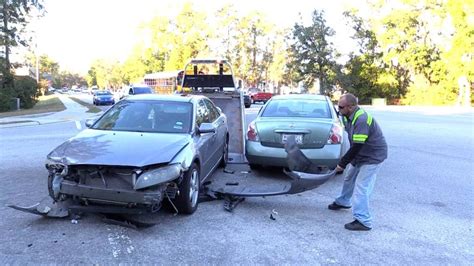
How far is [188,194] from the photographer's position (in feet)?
17.5

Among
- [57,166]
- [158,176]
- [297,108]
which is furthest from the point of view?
[297,108]

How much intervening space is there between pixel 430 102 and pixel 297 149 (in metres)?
44.7

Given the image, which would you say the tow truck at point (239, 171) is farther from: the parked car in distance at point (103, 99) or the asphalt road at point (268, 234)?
the parked car in distance at point (103, 99)

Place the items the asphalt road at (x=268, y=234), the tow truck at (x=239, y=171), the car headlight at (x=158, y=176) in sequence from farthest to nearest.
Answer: the tow truck at (x=239, y=171) < the car headlight at (x=158, y=176) < the asphalt road at (x=268, y=234)

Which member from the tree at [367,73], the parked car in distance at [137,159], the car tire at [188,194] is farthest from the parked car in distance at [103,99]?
the car tire at [188,194]

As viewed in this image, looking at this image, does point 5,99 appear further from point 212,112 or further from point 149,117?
point 149,117

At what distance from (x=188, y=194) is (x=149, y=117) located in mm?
1499

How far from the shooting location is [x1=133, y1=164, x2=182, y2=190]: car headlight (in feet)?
15.3

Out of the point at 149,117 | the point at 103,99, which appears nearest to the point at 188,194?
the point at 149,117

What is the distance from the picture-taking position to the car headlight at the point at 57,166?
4850mm

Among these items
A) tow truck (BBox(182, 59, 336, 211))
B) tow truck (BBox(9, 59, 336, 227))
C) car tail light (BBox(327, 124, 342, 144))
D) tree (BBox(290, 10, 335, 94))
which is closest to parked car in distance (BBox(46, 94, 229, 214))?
tow truck (BBox(9, 59, 336, 227))

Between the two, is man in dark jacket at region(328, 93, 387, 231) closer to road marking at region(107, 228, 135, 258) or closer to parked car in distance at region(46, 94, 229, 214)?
parked car in distance at region(46, 94, 229, 214)

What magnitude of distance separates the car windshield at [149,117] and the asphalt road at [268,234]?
1.17m

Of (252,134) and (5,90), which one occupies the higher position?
(5,90)
